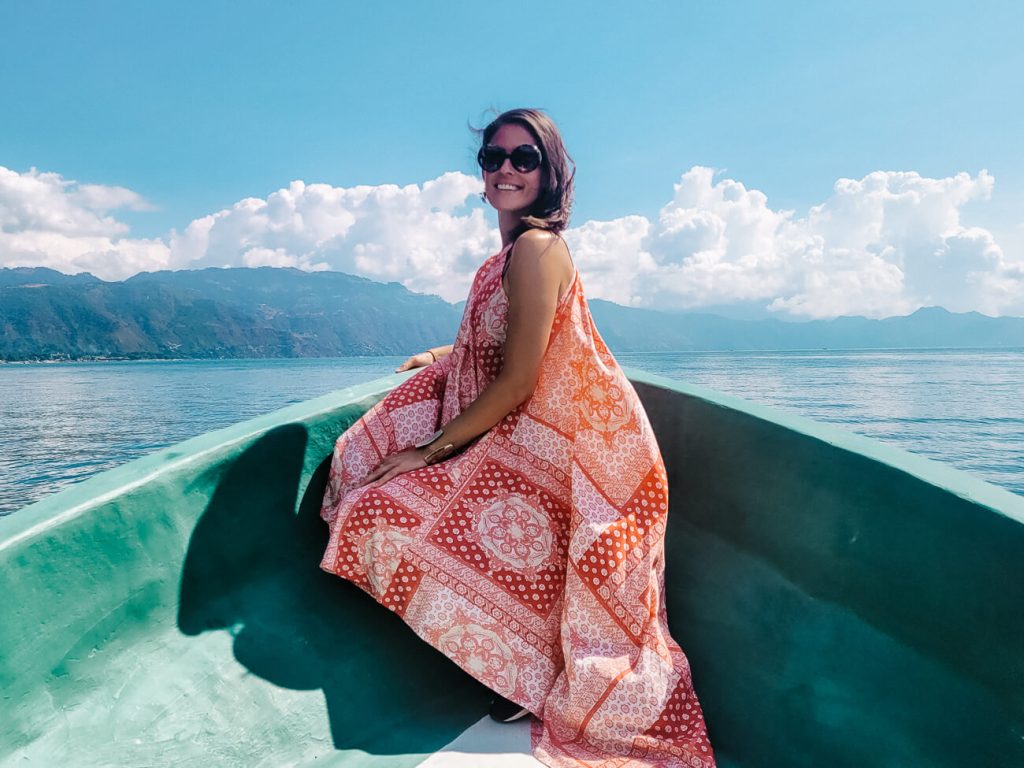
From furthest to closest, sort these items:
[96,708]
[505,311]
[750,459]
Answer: [750,459], [505,311], [96,708]

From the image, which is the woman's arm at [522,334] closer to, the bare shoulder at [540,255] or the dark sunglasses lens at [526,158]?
the bare shoulder at [540,255]

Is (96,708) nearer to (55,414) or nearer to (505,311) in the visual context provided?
(505,311)

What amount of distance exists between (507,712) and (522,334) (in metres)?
0.93

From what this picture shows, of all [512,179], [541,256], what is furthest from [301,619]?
[512,179]

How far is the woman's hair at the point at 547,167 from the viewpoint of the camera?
163 centimetres

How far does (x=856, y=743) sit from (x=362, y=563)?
1.20 meters

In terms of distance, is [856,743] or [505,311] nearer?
[856,743]

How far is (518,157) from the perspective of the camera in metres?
1.62

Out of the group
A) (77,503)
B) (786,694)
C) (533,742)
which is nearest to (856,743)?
(786,694)

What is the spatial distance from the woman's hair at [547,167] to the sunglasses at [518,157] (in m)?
0.02

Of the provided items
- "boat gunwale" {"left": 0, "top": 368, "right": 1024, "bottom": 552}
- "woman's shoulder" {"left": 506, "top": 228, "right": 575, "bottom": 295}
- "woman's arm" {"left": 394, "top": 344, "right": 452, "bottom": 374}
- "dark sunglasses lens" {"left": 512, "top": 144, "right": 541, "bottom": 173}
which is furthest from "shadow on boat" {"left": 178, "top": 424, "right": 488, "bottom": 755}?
"dark sunglasses lens" {"left": 512, "top": 144, "right": 541, "bottom": 173}

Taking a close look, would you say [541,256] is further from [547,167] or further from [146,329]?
[146,329]

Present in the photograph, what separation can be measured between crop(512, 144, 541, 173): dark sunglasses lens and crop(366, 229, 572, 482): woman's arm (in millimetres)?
239

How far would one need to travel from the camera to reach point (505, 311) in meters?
1.62
